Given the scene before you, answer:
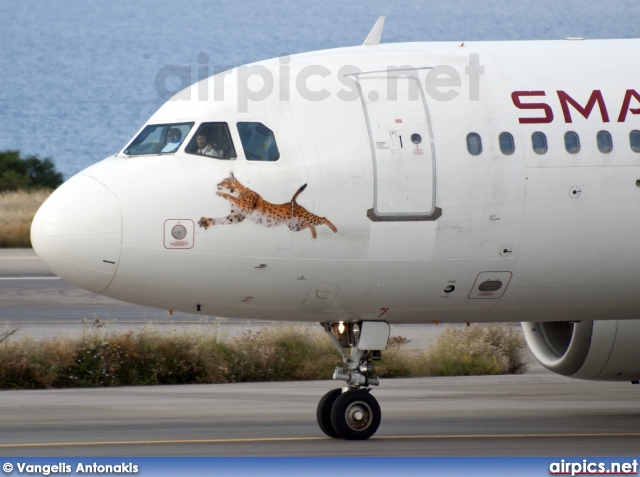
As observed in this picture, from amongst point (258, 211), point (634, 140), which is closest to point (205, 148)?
point (258, 211)

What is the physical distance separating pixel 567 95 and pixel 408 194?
2.10 metres

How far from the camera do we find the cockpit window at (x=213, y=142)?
13.6 meters

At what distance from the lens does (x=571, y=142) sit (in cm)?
→ 1402

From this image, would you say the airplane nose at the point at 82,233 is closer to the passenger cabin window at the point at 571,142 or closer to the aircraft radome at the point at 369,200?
the aircraft radome at the point at 369,200

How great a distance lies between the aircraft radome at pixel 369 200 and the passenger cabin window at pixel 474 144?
0.6 inches

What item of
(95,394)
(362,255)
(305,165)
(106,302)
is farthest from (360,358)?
(106,302)

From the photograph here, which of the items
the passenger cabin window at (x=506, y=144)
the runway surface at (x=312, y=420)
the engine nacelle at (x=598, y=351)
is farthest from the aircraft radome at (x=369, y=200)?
the engine nacelle at (x=598, y=351)

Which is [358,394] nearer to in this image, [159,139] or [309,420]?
[309,420]

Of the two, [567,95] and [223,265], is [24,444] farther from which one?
[567,95]

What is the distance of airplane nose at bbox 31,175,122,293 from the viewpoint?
12984 millimetres

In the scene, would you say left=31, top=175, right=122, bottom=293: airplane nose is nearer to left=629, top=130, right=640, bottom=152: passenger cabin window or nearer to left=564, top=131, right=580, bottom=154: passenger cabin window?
left=564, top=131, right=580, bottom=154: passenger cabin window

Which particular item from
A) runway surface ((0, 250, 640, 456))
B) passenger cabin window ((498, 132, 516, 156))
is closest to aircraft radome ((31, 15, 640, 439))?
passenger cabin window ((498, 132, 516, 156))

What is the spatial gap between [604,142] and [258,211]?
3.72 meters

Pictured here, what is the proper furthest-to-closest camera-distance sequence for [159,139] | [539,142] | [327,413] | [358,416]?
[327,413]
[358,416]
[539,142]
[159,139]
